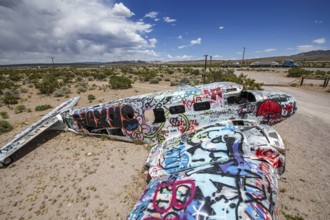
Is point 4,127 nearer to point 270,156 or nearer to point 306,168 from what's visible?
point 270,156

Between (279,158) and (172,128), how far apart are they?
3.81m

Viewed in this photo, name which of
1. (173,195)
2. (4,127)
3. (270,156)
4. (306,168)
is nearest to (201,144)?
(270,156)

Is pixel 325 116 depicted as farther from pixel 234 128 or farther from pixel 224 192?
pixel 224 192

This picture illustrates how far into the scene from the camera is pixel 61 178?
19.6ft

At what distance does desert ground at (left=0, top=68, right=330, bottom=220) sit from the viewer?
4668 mm

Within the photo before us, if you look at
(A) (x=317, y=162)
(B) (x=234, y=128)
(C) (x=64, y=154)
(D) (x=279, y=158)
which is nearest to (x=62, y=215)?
(C) (x=64, y=154)

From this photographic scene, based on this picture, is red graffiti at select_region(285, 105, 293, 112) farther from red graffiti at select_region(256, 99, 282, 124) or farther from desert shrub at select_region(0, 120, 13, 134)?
desert shrub at select_region(0, 120, 13, 134)

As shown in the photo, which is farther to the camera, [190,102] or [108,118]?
[108,118]

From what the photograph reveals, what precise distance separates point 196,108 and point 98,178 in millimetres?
4490

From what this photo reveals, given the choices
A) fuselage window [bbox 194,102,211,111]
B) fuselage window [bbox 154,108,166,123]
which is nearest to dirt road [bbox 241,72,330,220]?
fuselage window [bbox 194,102,211,111]

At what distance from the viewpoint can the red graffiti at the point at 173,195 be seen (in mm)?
2752

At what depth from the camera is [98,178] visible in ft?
19.2

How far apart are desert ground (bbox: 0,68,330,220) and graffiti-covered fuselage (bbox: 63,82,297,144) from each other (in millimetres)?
1323

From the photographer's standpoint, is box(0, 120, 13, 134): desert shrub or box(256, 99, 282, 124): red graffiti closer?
box(256, 99, 282, 124): red graffiti
